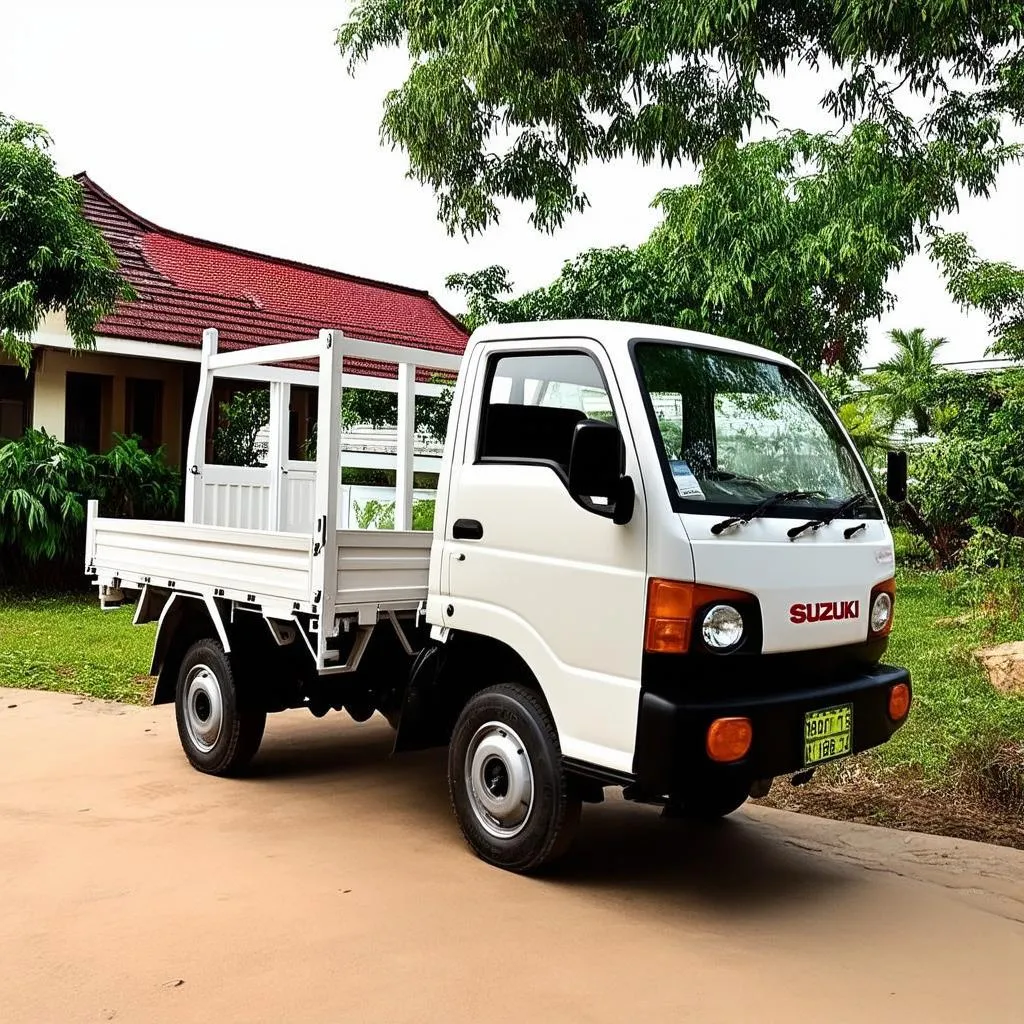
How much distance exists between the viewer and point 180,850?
4.80 m

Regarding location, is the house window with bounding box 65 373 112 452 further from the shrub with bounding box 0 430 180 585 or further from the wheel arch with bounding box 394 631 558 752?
the wheel arch with bounding box 394 631 558 752

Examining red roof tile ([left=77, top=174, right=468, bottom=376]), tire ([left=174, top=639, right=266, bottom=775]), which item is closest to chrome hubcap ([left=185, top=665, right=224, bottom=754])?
tire ([left=174, top=639, right=266, bottom=775])

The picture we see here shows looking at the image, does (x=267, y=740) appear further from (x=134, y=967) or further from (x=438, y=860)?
(x=134, y=967)

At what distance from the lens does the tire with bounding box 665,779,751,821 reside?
398 cm

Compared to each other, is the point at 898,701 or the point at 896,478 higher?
the point at 896,478

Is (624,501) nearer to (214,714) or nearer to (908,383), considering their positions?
(214,714)

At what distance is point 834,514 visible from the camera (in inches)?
175

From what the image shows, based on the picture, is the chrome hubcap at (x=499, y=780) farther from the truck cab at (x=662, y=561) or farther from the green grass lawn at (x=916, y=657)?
the green grass lawn at (x=916, y=657)

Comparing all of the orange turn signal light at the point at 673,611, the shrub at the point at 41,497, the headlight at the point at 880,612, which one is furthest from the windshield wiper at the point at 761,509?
the shrub at the point at 41,497

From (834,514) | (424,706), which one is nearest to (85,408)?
(424,706)

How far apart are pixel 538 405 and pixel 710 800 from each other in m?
1.75

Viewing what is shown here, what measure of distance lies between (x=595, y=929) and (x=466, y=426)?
2085 mm

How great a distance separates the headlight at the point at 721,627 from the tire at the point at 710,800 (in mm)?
481

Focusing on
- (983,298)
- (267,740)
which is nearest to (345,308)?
(983,298)
